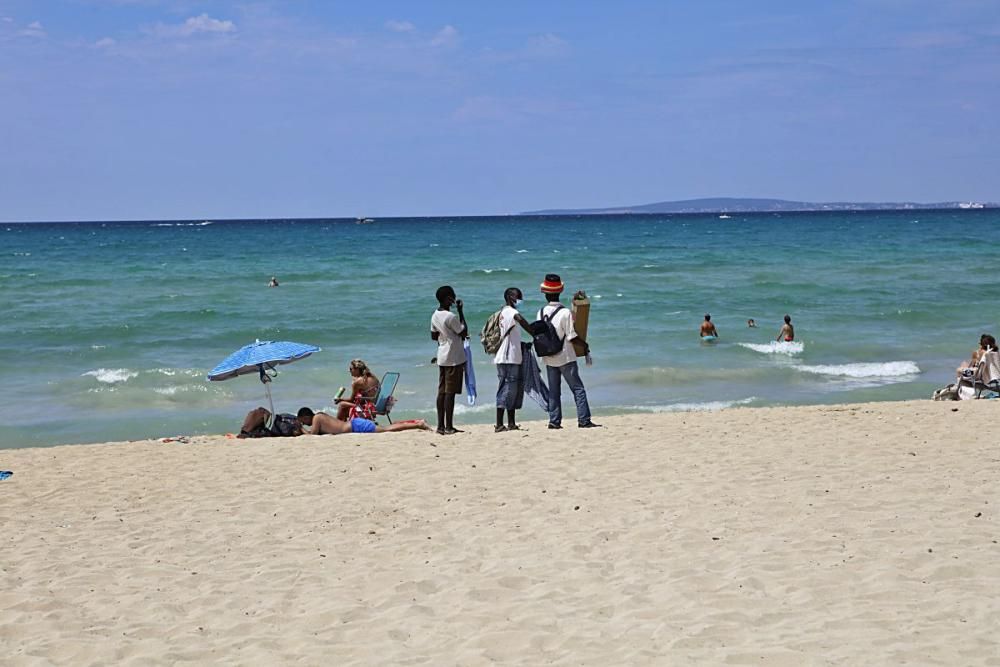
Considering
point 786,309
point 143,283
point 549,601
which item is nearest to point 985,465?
point 549,601

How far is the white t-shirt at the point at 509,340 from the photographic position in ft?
34.2

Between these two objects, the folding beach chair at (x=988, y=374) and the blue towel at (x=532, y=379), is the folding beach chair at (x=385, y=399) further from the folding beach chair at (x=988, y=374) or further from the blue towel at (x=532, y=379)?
the folding beach chair at (x=988, y=374)

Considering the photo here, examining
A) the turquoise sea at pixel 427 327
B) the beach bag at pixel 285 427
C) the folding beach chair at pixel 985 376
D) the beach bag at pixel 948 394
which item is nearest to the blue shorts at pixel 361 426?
the beach bag at pixel 285 427

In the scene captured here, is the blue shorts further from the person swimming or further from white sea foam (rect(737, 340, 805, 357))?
the person swimming

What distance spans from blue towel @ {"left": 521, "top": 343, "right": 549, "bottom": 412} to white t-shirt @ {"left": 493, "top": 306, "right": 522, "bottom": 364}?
112mm

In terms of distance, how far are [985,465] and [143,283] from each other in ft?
116

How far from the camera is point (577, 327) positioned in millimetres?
10547

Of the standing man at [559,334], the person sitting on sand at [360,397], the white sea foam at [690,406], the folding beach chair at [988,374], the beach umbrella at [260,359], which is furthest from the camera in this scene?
the white sea foam at [690,406]

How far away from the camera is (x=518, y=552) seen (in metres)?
6.67

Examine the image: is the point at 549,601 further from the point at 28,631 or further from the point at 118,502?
the point at 118,502

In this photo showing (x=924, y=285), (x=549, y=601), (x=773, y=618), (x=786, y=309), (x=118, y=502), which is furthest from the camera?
(x=924, y=285)

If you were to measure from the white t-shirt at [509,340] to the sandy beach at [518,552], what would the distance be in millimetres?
866

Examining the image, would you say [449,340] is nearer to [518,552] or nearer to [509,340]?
[509,340]

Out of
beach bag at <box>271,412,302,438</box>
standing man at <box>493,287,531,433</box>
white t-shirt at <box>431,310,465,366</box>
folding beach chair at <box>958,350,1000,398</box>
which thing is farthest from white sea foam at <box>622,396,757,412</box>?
beach bag at <box>271,412,302,438</box>
